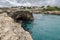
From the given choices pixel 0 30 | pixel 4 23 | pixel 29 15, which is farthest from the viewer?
pixel 29 15

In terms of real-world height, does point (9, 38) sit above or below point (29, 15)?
above

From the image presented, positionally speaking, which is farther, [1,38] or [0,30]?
[0,30]

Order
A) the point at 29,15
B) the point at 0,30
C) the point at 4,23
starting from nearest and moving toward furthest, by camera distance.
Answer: the point at 0,30
the point at 4,23
the point at 29,15

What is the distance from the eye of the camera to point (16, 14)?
56.8m

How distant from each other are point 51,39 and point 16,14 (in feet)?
114

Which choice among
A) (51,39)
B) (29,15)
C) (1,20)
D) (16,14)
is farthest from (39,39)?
(29,15)

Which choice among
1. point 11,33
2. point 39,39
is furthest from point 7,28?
point 39,39

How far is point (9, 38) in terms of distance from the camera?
501 cm

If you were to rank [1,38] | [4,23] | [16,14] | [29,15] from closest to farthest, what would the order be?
[1,38]
[4,23]
[16,14]
[29,15]

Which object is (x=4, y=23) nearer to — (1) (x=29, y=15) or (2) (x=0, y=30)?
(2) (x=0, y=30)

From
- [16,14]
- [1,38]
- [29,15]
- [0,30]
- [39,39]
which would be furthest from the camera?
[29,15]

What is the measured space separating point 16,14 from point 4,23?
51.0m

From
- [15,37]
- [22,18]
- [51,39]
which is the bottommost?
[22,18]

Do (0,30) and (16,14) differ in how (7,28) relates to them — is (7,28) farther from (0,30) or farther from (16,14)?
(16,14)
